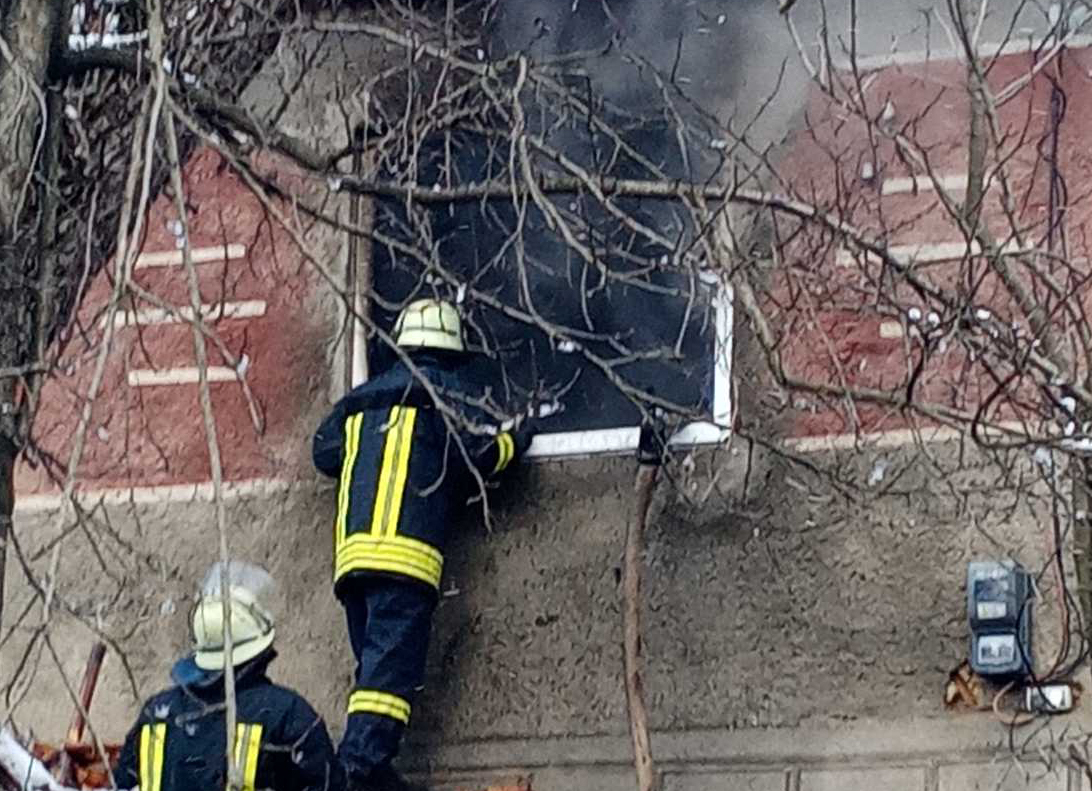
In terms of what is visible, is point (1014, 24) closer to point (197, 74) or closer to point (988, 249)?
point (988, 249)

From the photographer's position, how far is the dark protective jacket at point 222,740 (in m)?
9.01

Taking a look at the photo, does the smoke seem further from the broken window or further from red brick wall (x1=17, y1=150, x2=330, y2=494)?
red brick wall (x1=17, y1=150, x2=330, y2=494)

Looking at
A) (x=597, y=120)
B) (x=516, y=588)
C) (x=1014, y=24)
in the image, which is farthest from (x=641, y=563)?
(x=1014, y=24)

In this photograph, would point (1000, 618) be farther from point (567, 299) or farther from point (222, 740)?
point (222, 740)

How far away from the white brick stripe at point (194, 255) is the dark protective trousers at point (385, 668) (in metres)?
1.55

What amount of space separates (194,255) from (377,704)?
1.98 metres

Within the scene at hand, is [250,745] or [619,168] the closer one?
[250,745]

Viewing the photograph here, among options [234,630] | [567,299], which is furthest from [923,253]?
[234,630]

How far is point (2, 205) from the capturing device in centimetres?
837

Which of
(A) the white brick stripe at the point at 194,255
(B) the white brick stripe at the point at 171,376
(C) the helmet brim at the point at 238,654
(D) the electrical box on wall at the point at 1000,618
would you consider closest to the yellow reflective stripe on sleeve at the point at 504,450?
(C) the helmet brim at the point at 238,654

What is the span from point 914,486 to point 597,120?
1.58 m

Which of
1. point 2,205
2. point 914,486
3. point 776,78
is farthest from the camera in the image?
point 776,78

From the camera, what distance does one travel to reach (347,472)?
968 centimetres

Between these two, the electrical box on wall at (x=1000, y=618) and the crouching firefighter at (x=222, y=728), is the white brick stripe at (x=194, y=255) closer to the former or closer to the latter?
the crouching firefighter at (x=222, y=728)
